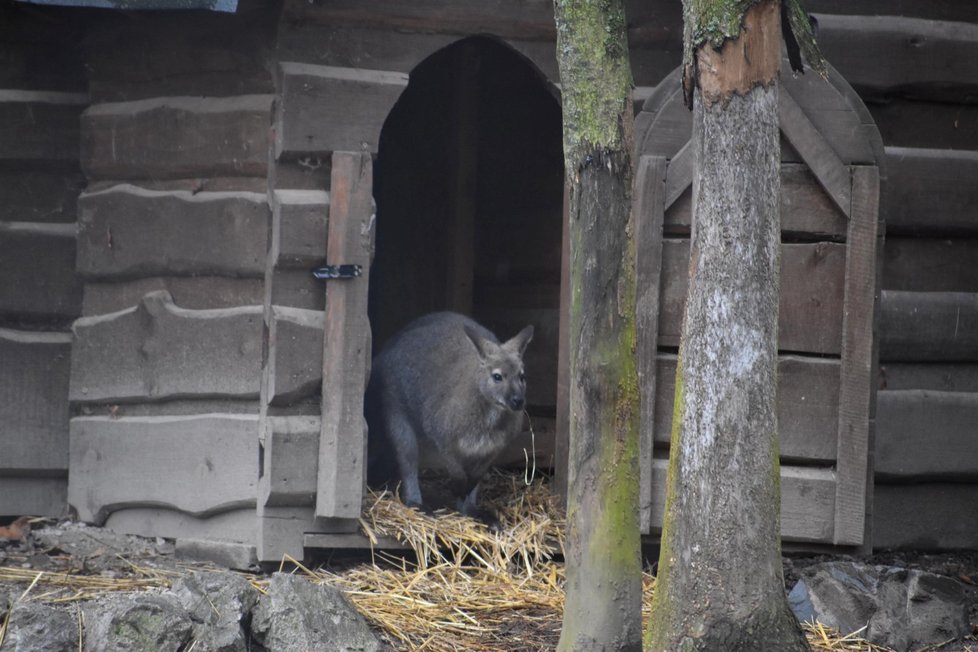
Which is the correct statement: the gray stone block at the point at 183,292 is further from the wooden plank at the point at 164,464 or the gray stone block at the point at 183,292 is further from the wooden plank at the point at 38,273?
the wooden plank at the point at 164,464

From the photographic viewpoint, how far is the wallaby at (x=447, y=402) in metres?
7.48

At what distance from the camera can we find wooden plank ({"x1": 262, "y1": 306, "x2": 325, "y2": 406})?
6.62 metres

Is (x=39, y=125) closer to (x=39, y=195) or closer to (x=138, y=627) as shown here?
(x=39, y=195)

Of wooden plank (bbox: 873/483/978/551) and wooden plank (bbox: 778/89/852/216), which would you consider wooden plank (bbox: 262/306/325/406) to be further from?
wooden plank (bbox: 873/483/978/551)

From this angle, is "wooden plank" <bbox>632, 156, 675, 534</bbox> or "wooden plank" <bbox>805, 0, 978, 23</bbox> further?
"wooden plank" <bbox>805, 0, 978, 23</bbox>

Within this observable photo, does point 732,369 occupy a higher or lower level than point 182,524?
higher

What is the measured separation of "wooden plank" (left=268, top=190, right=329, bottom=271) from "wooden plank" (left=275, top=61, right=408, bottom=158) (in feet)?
0.78

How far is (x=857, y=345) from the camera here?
6254mm

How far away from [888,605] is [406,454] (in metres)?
2.96

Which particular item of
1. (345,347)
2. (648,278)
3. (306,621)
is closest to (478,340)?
(345,347)

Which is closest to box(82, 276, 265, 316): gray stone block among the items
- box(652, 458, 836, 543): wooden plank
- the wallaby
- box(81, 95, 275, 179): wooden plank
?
box(81, 95, 275, 179): wooden plank

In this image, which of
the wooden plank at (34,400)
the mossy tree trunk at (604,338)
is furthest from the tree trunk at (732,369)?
the wooden plank at (34,400)

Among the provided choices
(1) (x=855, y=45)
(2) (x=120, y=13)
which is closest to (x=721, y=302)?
(1) (x=855, y=45)

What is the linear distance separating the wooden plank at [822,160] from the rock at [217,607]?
131 inches
